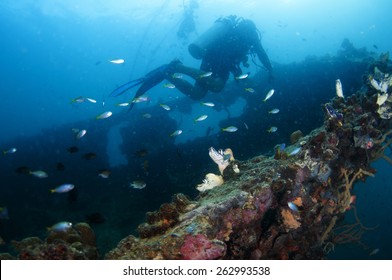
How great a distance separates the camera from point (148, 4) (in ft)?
141

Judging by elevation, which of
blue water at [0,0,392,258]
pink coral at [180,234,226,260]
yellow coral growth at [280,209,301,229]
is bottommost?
pink coral at [180,234,226,260]

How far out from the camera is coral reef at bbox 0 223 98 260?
2918mm

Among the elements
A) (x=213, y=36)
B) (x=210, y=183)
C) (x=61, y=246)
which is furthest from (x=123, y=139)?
(x=61, y=246)

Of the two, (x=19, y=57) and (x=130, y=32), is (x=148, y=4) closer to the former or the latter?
(x=130, y=32)

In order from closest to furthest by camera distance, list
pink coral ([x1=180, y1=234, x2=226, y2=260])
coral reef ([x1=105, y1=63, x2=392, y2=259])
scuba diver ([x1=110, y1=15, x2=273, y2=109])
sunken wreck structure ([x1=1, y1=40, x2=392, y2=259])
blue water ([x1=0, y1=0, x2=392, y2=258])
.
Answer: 1. pink coral ([x1=180, y1=234, x2=226, y2=260])
2. sunken wreck structure ([x1=1, y1=40, x2=392, y2=259])
3. coral reef ([x1=105, y1=63, x2=392, y2=259])
4. blue water ([x1=0, y1=0, x2=392, y2=258])
5. scuba diver ([x1=110, y1=15, x2=273, y2=109])

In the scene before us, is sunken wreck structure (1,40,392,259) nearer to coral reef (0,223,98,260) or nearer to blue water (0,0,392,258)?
coral reef (0,223,98,260)

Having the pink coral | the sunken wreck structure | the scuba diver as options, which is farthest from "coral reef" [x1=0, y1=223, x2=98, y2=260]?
the scuba diver

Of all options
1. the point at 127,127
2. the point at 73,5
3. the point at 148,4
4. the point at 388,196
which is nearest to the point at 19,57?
the point at 73,5

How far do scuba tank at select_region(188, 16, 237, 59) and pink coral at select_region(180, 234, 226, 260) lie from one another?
472 inches

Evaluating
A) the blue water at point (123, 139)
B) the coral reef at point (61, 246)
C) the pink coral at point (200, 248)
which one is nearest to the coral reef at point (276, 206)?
the pink coral at point (200, 248)

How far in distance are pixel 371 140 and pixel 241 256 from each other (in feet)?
11.8

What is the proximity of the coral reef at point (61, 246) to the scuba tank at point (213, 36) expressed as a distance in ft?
37.7

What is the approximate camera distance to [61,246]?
298 cm

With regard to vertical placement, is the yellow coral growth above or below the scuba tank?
below
